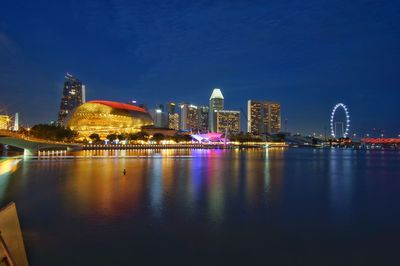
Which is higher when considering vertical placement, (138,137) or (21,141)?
(138,137)

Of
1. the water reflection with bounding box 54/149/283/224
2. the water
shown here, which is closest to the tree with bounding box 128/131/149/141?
the water reflection with bounding box 54/149/283/224

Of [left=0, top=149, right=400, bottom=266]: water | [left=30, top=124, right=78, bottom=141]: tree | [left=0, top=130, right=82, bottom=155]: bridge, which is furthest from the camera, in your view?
[left=30, top=124, right=78, bottom=141]: tree

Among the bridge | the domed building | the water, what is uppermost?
the domed building

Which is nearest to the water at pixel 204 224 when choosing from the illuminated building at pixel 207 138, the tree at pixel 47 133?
the tree at pixel 47 133

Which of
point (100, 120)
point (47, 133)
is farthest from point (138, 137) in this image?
point (47, 133)

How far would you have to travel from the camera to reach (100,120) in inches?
5561

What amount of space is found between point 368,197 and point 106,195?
1496cm

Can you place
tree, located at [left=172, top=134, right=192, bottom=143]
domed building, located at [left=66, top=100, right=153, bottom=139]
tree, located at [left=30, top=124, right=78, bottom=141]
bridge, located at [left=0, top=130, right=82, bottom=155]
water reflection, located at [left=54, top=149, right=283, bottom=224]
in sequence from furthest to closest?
tree, located at [left=172, top=134, right=192, bottom=143] → domed building, located at [left=66, top=100, right=153, bottom=139] → tree, located at [left=30, top=124, right=78, bottom=141] → bridge, located at [left=0, top=130, right=82, bottom=155] → water reflection, located at [left=54, top=149, right=283, bottom=224]

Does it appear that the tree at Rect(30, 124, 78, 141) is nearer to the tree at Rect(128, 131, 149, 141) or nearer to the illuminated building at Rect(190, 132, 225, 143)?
the tree at Rect(128, 131, 149, 141)

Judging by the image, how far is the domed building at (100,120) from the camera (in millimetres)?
139125

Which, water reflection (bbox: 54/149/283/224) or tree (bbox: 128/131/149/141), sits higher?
tree (bbox: 128/131/149/141)

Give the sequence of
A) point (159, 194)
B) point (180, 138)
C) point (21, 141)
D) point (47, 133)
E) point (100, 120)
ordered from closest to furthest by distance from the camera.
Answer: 1. point (159, 194)
2. point (21, 141)
3. point (47, 133)
4. point (100, 120)
5. point (180, 138)

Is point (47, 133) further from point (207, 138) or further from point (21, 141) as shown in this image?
point (207, 138)

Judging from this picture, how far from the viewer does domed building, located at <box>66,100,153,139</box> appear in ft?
456
